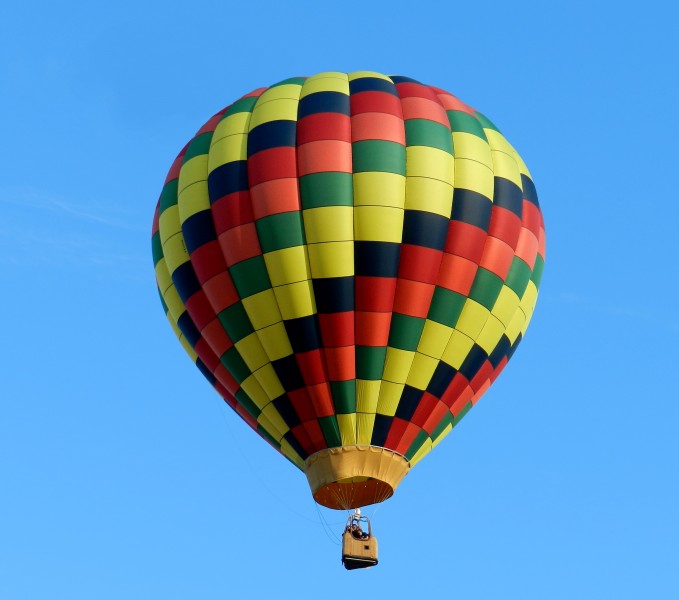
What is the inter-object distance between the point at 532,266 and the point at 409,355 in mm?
2648

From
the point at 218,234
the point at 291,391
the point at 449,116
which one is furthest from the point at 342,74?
the point at 291,391

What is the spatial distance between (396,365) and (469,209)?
2.35 m

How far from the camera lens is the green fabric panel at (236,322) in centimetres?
2372

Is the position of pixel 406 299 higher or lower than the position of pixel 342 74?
lower

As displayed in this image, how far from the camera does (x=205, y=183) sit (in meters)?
24.5

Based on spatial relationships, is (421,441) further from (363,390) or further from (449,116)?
(449,116)

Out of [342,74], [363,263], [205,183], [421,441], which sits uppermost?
[342,74]

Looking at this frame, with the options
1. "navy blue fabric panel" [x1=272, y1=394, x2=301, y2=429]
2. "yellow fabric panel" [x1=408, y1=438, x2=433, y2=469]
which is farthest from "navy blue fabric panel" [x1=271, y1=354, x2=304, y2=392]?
"yellow fabric panel" [x1=408, y1=438, x2=433, y2=469]

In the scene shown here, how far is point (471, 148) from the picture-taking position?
80.3 feet

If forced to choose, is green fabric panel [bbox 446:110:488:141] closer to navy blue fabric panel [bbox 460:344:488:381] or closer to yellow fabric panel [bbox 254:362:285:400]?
navy blue fabric panel [bbox 460:344:488:381]

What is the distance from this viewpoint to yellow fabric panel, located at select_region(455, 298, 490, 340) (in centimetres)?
2383

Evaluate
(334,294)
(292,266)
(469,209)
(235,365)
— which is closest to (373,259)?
(334,294)

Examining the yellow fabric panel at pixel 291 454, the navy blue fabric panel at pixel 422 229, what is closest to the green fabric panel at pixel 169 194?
the navy blue fabric panel at pixel 422 229

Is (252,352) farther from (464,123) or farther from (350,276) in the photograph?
(464,123)
